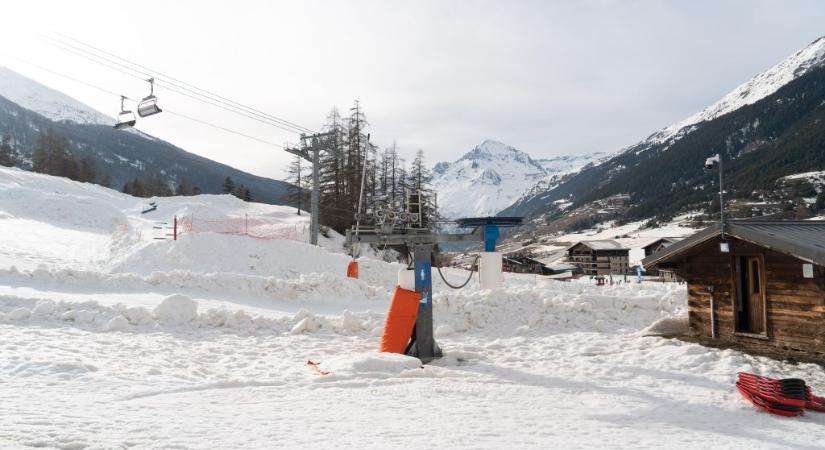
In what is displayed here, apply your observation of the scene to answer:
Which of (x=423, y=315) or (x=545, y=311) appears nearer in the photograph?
(x=423, y=315)

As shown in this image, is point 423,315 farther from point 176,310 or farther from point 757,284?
point 757,284

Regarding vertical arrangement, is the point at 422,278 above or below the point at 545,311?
above

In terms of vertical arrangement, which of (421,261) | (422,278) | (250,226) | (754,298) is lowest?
(754,298)

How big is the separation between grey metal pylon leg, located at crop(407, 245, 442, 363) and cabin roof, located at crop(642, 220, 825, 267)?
6109mm

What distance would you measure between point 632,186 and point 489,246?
20341 centimetres

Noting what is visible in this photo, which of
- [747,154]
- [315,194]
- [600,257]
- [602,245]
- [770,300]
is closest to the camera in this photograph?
[770,300]

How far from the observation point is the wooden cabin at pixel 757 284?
1023cm

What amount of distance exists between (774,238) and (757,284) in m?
2.29

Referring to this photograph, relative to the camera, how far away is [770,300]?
11.0 meters

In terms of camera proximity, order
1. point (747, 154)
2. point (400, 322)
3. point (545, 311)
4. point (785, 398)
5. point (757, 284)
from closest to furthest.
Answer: point (785, 398) < point (400, 322) < point (757, 284) < point (545, 311) < point (747, 154)

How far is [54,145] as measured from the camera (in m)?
71.8

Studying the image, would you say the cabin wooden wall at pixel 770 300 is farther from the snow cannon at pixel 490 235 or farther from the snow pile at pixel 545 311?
the snow cannon at pixel 490 235

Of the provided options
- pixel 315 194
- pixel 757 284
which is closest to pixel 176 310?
pixel 757 284

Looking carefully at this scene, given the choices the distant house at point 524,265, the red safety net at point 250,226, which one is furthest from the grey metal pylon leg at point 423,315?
the distant house at point 524,265
